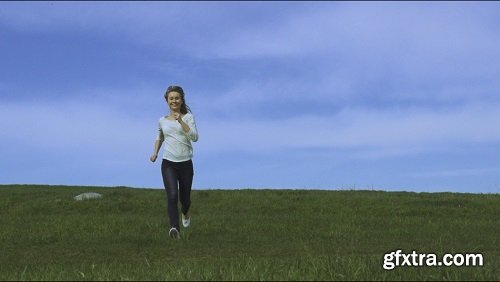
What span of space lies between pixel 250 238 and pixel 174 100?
3634mm

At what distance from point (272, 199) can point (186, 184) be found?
10055mm

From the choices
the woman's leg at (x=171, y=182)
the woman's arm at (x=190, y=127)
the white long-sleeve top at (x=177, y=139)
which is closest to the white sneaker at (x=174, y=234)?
the woman's leg at (x=171, y=182)

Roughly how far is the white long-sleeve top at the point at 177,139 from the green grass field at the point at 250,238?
5.80 ft

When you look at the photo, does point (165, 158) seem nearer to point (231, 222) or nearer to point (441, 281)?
point (231, 222)

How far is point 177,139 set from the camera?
493 inches

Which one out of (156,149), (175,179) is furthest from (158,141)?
(175,179)

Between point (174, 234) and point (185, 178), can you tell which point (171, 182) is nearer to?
point (185, 178)

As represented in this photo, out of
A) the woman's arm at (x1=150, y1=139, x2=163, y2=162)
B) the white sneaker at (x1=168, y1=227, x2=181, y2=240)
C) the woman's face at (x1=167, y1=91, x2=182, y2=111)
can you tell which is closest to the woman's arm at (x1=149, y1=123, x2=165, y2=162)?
the woman's arm at (x1=150, y1=139, x2=163, y2=162)

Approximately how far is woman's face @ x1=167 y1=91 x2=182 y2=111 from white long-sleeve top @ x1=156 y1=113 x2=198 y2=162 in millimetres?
255

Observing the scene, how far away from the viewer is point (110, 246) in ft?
42.3

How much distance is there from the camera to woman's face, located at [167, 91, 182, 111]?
41.0 feet

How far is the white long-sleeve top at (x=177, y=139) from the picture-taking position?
12.5 m

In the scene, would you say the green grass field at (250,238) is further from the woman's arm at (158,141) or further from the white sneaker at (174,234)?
the woman's arm at (158,141)

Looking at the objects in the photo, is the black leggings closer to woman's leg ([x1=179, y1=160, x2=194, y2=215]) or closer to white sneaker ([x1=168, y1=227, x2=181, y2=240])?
woman's leg ([x1=179, y1=160, x2=194, y2=215])
